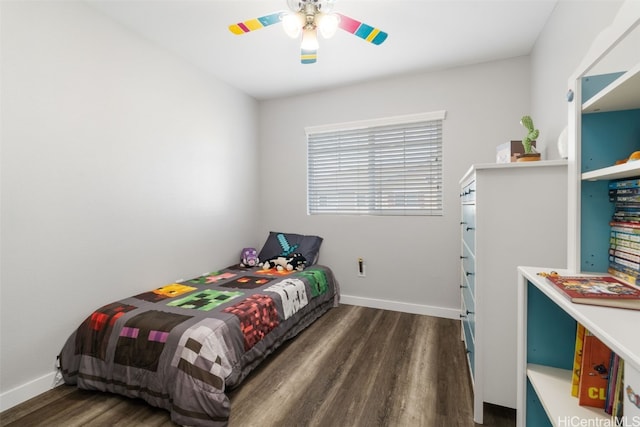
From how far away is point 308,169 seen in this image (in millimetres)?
3693

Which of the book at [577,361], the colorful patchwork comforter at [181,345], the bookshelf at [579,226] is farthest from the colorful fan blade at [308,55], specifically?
the book at [577,361]

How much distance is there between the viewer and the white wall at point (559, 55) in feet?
4.98

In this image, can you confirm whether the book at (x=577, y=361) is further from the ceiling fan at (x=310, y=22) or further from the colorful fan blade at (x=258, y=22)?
the colorful fan blade at (x=258, y=22)

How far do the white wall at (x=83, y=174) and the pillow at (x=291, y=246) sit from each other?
0.81 metres

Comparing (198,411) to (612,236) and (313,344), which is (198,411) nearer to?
(313,344)

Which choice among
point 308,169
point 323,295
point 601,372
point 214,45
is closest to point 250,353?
point 323,295

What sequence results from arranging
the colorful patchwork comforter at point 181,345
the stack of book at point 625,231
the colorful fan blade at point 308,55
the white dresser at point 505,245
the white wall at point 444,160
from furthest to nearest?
the white wall at point 444,160
the colorful fan blade at point 308,55
the colorful patchwork comforter at point 181,345
the white dresser at point 505,245
the stack of book at point 625,231

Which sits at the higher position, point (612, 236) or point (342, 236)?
point (612, 236)

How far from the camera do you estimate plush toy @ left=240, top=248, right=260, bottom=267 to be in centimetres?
343

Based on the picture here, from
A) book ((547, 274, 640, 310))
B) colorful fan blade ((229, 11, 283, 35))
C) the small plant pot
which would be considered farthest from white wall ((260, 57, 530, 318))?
book ((547, 274, 640, 310))

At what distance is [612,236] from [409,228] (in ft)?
6.95

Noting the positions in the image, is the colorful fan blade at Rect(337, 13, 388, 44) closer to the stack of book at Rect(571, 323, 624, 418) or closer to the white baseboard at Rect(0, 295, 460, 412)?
the stack of book at Rect(571, 323, 624, 418)

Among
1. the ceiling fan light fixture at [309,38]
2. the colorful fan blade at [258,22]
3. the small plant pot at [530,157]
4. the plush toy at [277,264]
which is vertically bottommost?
the plush toy at [277,264]

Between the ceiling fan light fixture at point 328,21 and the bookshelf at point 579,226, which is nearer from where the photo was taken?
the bookshelf at point 579,226
